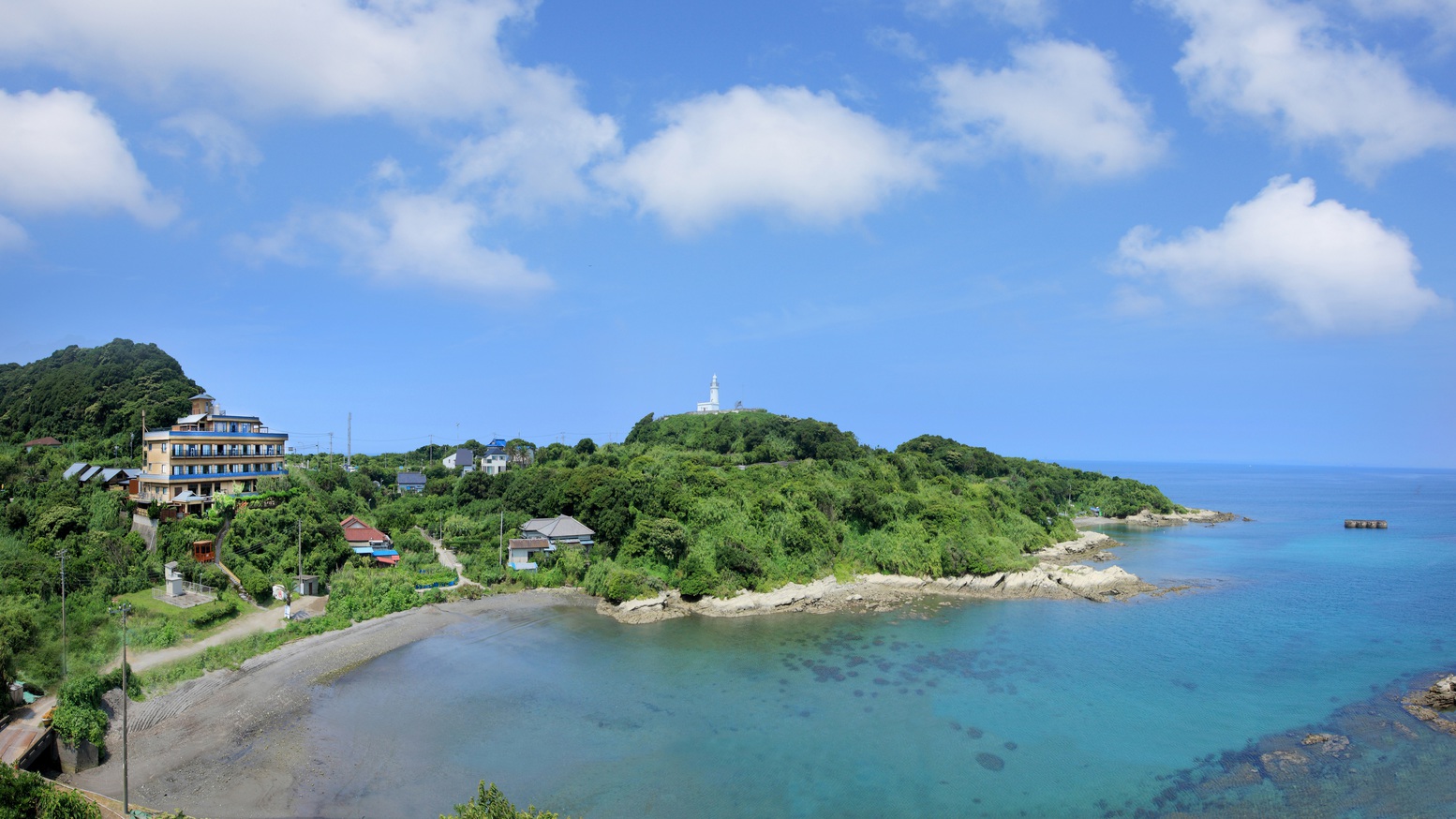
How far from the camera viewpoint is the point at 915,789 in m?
17.2

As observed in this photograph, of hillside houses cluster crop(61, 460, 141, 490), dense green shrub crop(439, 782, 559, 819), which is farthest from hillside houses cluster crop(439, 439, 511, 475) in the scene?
dense green shrub crop(439, 782, 559, 819)

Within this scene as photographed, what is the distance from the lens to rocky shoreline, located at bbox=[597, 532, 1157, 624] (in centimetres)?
3272

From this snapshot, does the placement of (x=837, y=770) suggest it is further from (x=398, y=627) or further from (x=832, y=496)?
(x=832, y=496)

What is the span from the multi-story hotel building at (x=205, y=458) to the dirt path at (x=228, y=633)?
8.76 meters

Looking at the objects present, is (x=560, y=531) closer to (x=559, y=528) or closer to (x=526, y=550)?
(x=559, y=528)

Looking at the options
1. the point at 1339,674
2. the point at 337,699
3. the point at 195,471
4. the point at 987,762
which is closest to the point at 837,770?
the point at 987,762

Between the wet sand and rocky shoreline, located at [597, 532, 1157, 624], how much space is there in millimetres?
12158

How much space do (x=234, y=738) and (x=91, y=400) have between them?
120 ft

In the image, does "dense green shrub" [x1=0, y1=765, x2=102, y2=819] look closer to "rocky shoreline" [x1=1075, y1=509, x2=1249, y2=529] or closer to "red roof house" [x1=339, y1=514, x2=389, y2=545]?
"red roof house" [x1=339, y1=514, x2=389, y2=545]

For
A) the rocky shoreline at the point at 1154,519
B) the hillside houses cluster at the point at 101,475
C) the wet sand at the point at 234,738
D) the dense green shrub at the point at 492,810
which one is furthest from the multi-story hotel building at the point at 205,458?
the rocky shoreline at the point at 1154,519

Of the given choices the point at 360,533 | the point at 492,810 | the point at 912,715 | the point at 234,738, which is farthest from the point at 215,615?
the point at 912,715

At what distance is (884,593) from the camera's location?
36.5m

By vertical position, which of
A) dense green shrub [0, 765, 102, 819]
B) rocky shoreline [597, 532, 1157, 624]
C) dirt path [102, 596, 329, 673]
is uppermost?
dense green shrub [0, 765, 102, 819]

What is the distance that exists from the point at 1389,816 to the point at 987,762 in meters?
8.93
